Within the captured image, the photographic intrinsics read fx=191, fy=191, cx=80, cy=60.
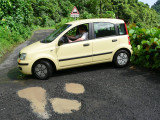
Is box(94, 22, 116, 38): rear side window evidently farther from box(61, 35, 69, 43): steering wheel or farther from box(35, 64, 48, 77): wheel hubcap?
box(35, 64, 48, 77): wheel hubcap

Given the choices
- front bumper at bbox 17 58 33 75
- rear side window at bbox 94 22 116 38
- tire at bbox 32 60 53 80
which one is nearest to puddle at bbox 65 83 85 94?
tire at bbox 32 60 53 80

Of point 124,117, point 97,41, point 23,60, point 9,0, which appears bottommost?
point 124,117

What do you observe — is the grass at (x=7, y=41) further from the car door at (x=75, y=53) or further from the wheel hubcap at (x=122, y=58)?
the wheel hubcap at (x=122, y=58)

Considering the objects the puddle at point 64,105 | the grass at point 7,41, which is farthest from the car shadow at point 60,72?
the grass at point 7,41

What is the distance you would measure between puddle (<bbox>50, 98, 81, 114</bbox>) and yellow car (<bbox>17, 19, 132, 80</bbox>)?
1.61m

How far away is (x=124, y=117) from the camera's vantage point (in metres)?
3.67

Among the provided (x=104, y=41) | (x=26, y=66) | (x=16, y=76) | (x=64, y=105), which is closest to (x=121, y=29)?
(x=104, y=41)

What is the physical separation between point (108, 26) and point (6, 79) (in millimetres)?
3781

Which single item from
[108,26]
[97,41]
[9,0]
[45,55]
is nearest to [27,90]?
[45,55]

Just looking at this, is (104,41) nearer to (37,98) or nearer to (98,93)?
(98,93)

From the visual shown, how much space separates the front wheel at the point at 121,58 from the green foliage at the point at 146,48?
528 mm

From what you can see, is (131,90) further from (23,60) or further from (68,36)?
(23,60)

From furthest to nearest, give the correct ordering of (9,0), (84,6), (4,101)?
(84,6)
(9,0)
(4,101)

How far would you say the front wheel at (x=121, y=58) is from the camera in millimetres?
6535
